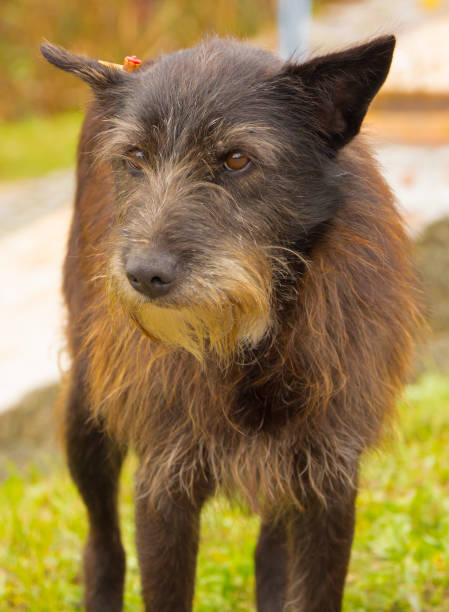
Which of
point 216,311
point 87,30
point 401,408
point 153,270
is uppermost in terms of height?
point 87,30

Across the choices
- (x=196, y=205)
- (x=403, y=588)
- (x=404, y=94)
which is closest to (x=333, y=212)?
(x=196, y=205)

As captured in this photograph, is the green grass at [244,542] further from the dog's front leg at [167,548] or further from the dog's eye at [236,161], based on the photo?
the dog's eye at [236,161]

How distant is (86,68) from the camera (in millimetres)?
2883

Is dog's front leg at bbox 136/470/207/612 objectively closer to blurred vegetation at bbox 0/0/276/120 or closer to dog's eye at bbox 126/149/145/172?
dog's eye at bbox 126/149/145/172

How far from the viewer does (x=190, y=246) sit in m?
2.45

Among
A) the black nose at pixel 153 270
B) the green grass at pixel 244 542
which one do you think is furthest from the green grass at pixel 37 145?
the black nose at pixel 153 270

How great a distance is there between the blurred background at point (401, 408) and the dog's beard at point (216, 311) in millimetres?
820

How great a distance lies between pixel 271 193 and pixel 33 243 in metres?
5.13

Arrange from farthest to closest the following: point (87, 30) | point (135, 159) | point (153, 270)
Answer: point (87, 30) < point (135, 159) < point (153, 270)

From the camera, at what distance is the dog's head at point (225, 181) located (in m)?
2.47

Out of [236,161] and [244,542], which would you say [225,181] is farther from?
[244,542]

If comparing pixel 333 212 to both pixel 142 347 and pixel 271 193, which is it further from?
pixel 142 347

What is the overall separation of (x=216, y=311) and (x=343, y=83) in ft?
2.51

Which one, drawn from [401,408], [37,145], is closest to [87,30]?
[37,145]
